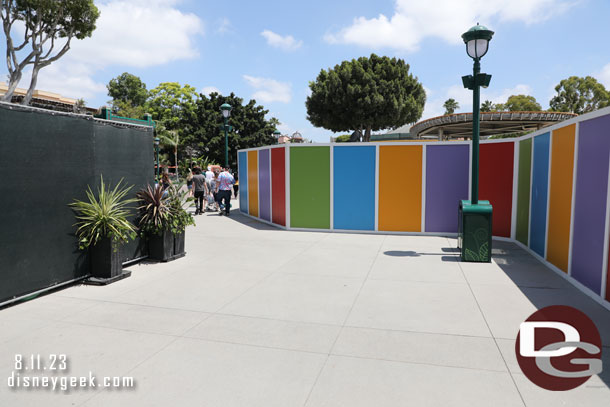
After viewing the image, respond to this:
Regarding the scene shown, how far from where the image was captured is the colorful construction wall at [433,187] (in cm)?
621

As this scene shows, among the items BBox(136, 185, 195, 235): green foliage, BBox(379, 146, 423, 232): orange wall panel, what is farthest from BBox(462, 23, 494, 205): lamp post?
BBox(136, 185, 195, 235): green foliage

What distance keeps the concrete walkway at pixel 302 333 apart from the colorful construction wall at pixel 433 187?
99cm

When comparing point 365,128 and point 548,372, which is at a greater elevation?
point 365,128

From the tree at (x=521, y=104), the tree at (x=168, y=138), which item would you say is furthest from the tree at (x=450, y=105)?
the tree at (x=168, y=138)

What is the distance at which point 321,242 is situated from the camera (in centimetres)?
914

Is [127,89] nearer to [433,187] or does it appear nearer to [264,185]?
[264,185]

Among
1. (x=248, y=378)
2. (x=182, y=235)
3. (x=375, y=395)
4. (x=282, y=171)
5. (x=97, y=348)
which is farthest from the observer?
(x=282, y=171)

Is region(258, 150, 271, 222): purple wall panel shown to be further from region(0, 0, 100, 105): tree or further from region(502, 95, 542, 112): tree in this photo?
region(502, 95, 542, 112): tree

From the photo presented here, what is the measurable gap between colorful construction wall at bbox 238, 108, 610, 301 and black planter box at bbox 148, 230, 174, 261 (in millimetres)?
4070

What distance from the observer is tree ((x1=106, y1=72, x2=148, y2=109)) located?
64.6 meters

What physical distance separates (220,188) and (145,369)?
34.9 feet

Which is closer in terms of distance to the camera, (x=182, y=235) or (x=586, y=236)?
(x=586, y=236)

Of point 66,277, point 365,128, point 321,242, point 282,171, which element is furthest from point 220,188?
point 365,128

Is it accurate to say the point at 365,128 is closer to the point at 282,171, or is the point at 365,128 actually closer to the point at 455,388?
the point at 282,171
